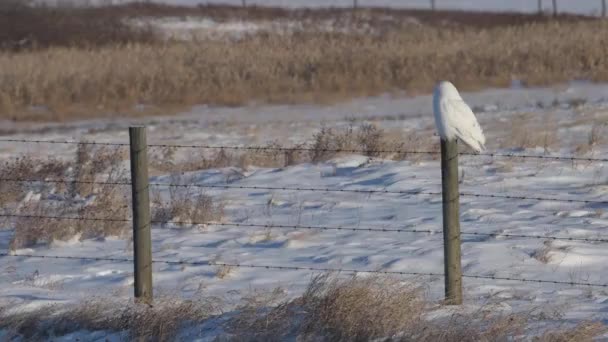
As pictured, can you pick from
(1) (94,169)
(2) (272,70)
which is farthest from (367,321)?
(2) (272,70)

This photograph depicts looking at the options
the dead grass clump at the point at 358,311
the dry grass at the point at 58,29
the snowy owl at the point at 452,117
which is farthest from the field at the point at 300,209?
the dry grass at the point at 58,29

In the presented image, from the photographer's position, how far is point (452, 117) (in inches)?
248

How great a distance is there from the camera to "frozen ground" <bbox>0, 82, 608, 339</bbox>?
7609mm

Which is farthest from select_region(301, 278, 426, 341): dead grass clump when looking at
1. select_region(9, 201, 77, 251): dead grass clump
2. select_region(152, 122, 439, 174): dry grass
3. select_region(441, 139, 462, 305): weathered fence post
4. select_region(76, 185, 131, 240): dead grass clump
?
select_region(152, 122, 439, 174): dry grass

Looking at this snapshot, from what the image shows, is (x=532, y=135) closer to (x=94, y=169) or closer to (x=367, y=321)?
(x=94, y=169)

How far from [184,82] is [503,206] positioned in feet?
57.3

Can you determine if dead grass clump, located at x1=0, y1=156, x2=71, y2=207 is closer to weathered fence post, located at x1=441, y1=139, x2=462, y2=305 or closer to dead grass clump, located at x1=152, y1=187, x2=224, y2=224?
dead grass clump, located at x1=152, y1=187, x2=224, y2=224

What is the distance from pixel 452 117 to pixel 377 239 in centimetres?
300

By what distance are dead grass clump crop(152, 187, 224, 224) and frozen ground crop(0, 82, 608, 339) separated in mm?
125

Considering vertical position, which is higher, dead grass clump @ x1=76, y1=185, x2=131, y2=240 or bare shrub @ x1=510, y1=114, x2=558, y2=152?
bare shrub @ x1=510, y1=114, x2=558, y2=152

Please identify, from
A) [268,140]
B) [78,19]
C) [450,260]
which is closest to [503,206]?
[450,260]

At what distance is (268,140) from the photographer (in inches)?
679

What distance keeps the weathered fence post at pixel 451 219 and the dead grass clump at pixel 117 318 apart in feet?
4.80

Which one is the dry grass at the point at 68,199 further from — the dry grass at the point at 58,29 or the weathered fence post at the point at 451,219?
the dry grass at the point at 58,29
